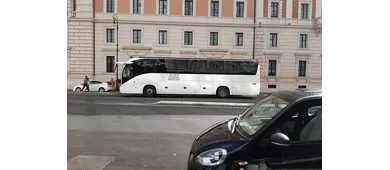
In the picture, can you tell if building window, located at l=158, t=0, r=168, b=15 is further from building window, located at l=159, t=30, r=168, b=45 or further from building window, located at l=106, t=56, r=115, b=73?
building window, located at l=106, t=56, r=115, b=73

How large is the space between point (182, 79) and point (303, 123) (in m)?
6.04

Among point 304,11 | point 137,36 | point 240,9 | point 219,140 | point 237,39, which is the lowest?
point 219,140

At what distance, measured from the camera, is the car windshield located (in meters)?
2.30

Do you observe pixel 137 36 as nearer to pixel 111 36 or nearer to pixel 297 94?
pixel 111 36

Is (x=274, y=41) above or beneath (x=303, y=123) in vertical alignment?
above

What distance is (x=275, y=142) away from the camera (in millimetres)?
1962

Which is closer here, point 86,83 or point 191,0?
point 86,83

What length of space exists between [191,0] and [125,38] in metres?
1.57

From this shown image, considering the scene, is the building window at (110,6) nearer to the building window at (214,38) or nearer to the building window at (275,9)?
the building window at (214,38)

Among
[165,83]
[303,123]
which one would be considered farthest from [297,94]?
[165,83]
